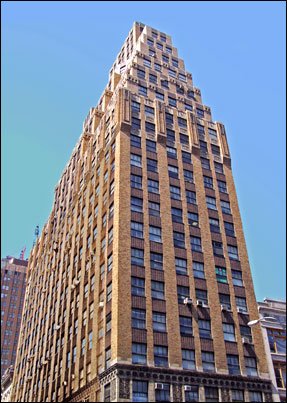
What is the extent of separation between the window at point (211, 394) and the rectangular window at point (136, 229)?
15.6m

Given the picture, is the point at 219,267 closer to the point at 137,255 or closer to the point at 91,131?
the point at 137,255

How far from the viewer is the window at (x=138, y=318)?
4138cm

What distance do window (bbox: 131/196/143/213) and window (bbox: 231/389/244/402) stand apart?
64.8 ft

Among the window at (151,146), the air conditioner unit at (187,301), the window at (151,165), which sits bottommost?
the air conditioner unit at (187,301)

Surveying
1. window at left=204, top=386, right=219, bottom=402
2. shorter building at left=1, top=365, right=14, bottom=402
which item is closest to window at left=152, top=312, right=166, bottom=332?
window at left=204, top=386, right=219, bottom=402

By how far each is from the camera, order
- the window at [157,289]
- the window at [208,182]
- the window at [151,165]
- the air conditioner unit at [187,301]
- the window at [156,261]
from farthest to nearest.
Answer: the window at [208,182], the window at [151,165], the window at [156,261], the air conditioner unit at [187,301], the window at [157,289]

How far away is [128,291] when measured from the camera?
42.8 metres

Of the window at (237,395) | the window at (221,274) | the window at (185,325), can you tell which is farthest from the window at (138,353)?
the window at (221,274)

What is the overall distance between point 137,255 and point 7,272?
105 meters

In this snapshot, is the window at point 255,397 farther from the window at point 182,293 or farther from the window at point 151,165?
the window at point 151,165

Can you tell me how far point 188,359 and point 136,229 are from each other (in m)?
13.7

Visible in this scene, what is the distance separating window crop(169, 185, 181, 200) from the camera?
53.7 m

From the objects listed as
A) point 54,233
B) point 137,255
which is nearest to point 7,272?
point 54,233

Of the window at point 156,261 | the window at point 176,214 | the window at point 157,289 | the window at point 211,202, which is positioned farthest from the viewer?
the window at point 211,202
